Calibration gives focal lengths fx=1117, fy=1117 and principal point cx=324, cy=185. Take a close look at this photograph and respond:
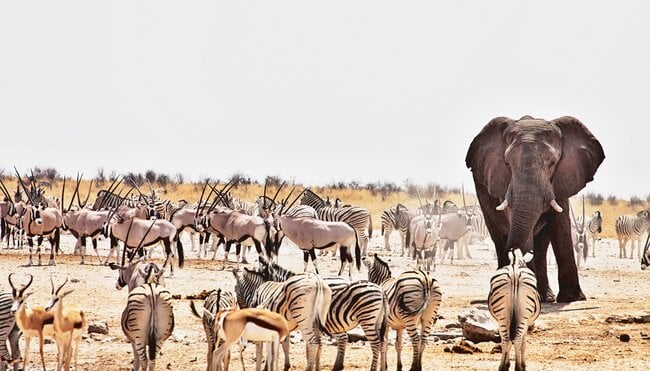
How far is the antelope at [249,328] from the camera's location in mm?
10312

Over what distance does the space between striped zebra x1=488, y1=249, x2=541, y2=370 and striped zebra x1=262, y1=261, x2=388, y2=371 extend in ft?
3.93

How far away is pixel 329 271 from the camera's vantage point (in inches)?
987

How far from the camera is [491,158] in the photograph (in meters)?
19.0

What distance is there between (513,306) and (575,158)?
24.9 ft

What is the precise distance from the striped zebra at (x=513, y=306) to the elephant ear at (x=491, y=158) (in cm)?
691

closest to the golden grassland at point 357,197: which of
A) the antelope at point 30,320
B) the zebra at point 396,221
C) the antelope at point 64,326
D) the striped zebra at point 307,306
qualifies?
the zebra at point 396,221

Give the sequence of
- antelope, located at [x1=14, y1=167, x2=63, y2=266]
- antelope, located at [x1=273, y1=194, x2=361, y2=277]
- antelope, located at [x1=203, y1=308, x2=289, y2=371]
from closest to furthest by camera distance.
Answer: antelope, located at [x1=203, y1=308, x2=289, y2=371] < antelope, located at [x1=273, y1=194, x2=361, y2=277] < antelope, located at [x1=14, y1=167, x2=63, y2=266]

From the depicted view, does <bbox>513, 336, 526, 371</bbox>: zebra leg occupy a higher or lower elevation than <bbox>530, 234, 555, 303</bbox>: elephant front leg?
lower

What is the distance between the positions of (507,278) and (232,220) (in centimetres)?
1555

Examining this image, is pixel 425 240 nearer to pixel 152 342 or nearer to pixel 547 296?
pixel 547 296

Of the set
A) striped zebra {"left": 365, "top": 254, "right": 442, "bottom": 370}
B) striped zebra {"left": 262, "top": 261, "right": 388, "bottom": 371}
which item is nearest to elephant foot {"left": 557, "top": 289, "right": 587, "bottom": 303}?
striped zebra {"left": 365, "top": 254, "right": 442, "bottom": 370}

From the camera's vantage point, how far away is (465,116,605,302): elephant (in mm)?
17078

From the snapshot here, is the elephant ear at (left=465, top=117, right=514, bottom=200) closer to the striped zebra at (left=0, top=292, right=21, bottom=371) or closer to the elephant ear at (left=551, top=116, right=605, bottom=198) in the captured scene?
the elephant ear at (left=551, top=116, right=605, bottom=198)

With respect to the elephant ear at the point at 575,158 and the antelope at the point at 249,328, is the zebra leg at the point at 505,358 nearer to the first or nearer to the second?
the antelope at the point at 249,328
